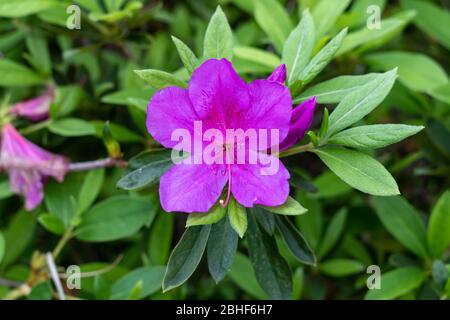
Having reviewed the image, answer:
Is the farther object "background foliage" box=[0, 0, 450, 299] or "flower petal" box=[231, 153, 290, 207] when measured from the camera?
"background foliage" box=[0, 0, 450, 299]

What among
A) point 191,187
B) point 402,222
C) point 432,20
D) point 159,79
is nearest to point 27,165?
point 159,79

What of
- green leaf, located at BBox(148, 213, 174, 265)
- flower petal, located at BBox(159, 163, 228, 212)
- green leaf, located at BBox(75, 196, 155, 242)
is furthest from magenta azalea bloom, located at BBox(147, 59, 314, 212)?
green leaf, located at BBox(148, 213, 174, 265)

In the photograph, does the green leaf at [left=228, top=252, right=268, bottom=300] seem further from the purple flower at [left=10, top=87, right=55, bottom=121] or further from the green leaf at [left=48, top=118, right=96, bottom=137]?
the purple flower at [left=10, top=87, right=55, bottom=121]

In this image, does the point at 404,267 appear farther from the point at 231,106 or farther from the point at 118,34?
the point at 118,34

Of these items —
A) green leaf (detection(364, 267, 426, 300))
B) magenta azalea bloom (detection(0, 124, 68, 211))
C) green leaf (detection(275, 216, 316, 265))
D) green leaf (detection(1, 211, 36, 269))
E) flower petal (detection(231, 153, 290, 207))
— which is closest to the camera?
flower petal (detection(231, 153, 290, 207))

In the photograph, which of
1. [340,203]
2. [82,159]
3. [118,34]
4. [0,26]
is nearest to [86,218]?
[82,159]
